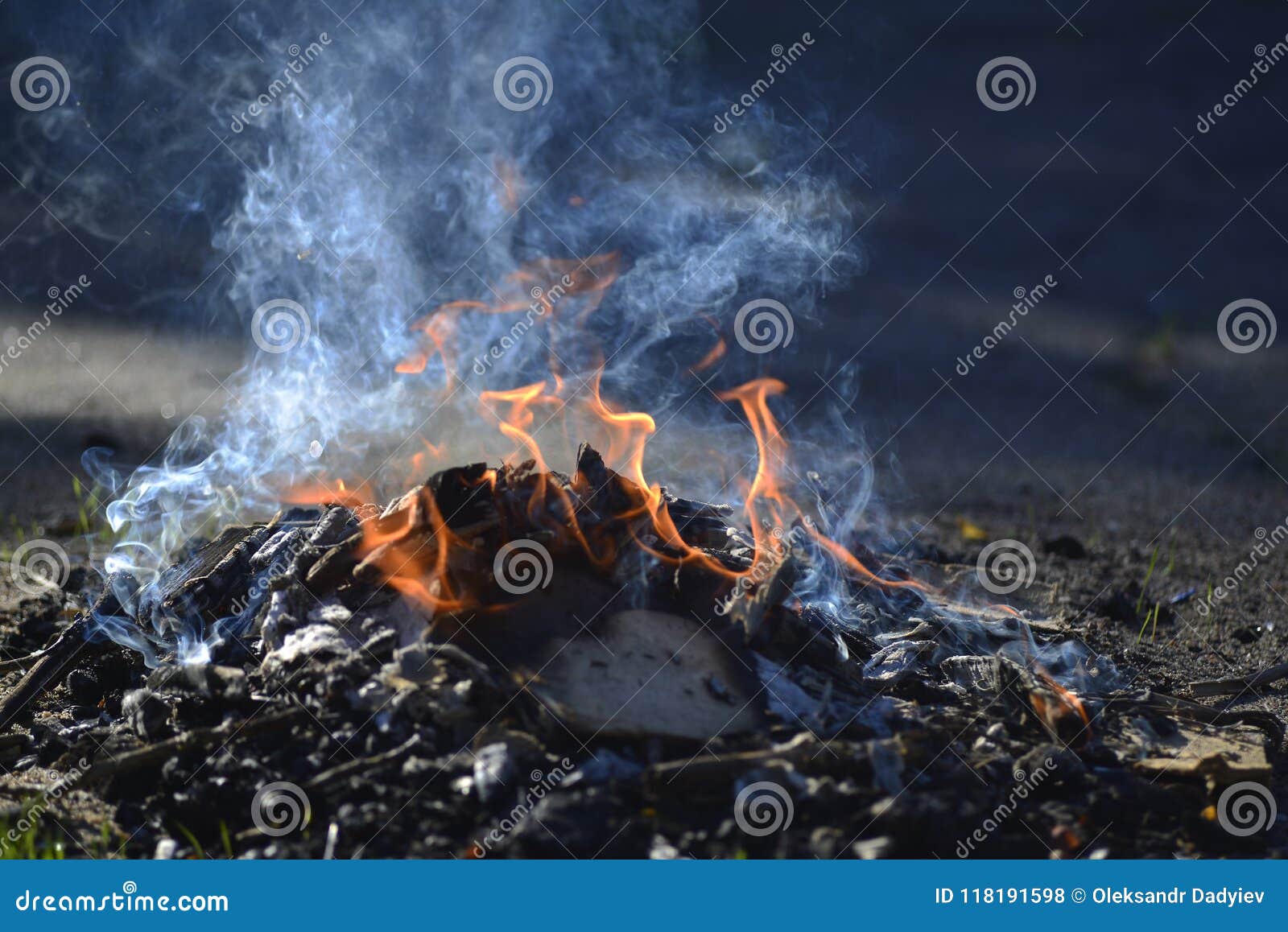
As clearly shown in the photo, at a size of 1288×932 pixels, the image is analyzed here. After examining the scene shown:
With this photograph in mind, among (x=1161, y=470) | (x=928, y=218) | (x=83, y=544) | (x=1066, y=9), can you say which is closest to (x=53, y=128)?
(x=83, y=544)

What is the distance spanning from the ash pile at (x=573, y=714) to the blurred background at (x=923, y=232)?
2186mm

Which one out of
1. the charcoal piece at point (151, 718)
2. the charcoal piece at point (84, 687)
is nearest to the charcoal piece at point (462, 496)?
the charcoal piece at point (151, 718)

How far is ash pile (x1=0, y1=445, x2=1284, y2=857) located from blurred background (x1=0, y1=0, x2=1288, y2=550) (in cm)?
219

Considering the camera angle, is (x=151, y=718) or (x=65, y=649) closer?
(x=151, y=718)

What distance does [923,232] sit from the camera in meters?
10.9

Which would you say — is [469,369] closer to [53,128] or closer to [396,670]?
[396,670]

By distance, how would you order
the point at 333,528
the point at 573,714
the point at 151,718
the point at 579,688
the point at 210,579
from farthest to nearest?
the point at 210,579 < the point at 333,528 < the point at 151,718 < the point at 579,688 < the point at 573,714

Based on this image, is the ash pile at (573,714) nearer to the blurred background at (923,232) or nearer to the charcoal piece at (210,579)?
the charcoal piece at (210,579)

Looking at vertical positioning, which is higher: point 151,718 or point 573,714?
point 573,714

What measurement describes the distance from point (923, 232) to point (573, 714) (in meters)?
8.21

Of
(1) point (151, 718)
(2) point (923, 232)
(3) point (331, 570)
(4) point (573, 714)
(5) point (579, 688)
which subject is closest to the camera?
(4) point (573, 714)

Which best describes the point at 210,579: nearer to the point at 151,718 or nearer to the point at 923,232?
the point at 151,718

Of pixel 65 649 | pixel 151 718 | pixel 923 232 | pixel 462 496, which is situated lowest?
pixel 65 649

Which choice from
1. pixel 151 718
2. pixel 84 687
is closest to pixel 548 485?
pixel 151 718
